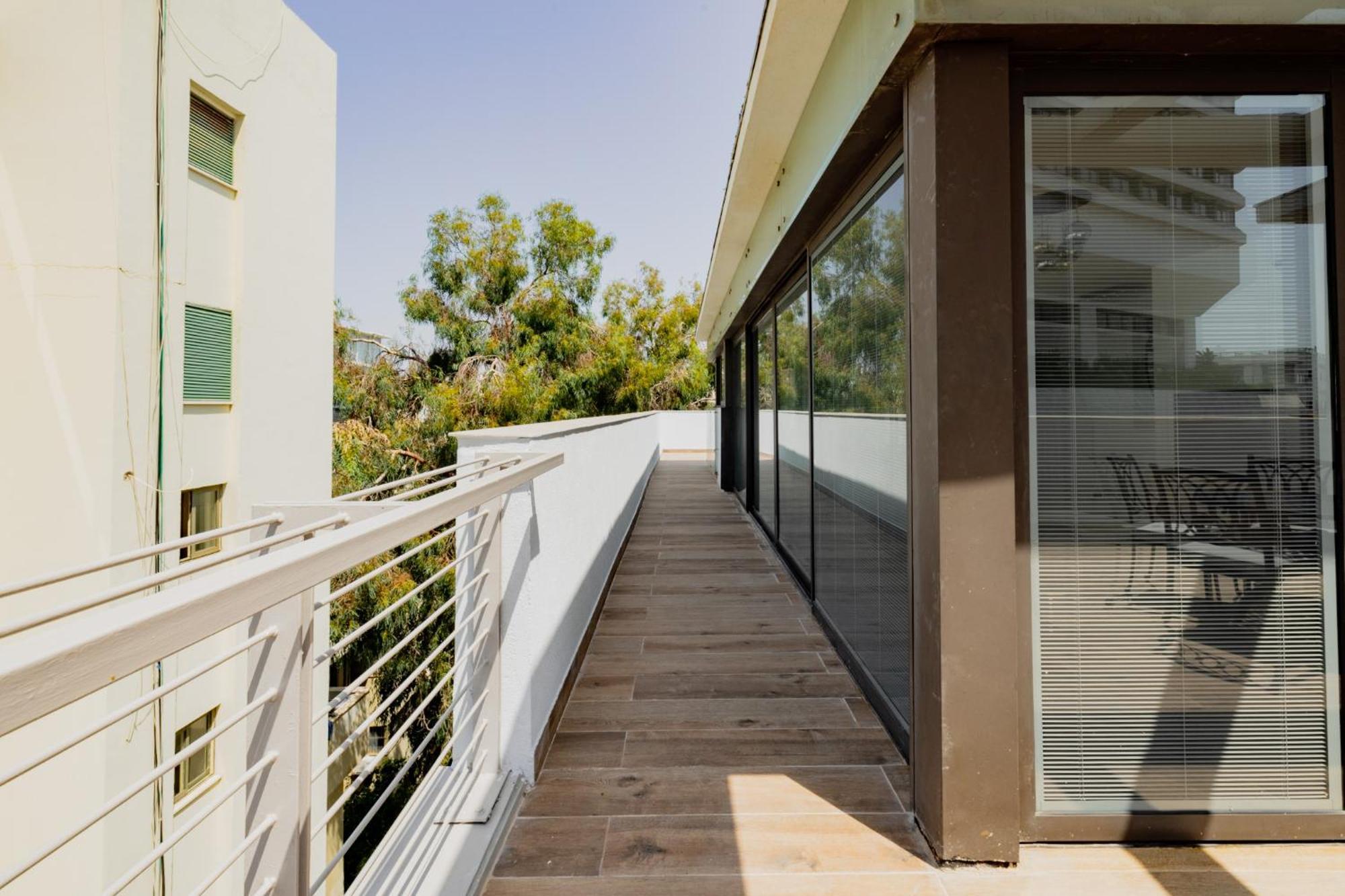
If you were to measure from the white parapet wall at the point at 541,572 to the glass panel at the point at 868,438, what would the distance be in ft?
4.06

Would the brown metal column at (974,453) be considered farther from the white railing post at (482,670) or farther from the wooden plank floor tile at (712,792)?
the white railing post at (482,670)

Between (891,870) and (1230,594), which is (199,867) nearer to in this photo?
(891,870)

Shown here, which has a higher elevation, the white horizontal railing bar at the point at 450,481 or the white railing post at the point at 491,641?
the white horizontal railing bar at the point at 450,481

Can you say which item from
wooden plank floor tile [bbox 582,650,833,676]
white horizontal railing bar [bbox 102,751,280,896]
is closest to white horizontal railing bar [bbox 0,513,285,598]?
white horizontal railing bar [bbox 102,751,280,896]

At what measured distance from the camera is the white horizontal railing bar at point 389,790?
134 centimetres

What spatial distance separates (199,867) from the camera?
8.33 metres

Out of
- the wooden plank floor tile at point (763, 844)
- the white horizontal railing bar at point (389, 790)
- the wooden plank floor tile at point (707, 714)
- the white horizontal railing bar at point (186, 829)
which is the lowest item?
the wooden plank floor tile at point (763, 844)

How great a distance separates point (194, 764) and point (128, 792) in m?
9.73

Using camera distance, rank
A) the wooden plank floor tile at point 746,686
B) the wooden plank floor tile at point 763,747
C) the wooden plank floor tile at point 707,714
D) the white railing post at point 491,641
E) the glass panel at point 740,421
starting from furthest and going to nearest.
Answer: the glass panel at point 740,421 → the wooden plank floor tile at point 746,686 → the wooden plank floor tile at point 707,714 → the wooden plank floor tile at point 763,747 → the white railing post at point 491,641

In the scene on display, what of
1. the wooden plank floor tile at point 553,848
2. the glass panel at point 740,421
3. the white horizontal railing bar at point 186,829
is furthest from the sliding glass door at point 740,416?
the white horizontal railing bar at point 186,829

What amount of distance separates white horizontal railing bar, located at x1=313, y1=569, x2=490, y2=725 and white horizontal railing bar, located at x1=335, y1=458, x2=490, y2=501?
0.32 m

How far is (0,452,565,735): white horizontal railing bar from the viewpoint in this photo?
1.67 feet

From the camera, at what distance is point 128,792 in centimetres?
85

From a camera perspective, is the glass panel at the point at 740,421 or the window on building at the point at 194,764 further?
the glass panel at the point at 740,421
